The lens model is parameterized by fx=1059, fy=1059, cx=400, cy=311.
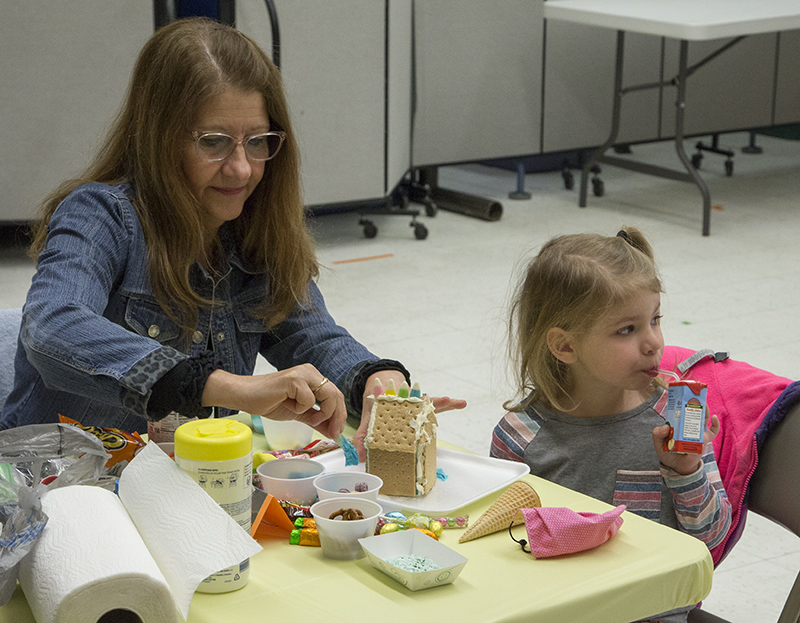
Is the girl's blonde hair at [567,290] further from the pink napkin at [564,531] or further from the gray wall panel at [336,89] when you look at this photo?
the gray wall panel at [336,89]

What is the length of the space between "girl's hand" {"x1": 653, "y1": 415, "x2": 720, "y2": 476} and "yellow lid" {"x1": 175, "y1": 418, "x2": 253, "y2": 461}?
619 millimetres

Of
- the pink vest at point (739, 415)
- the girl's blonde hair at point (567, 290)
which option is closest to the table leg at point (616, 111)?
the girl's blonde hair at point (567, 290)

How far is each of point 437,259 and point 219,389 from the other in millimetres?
3760

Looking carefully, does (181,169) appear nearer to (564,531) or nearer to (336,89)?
(564,531)

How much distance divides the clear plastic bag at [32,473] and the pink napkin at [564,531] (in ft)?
1.78

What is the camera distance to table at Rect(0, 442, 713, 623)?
1.11 meters

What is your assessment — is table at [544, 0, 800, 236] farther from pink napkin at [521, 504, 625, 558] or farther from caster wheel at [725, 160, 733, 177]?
pink napkin at [521, 504, 625, 558]

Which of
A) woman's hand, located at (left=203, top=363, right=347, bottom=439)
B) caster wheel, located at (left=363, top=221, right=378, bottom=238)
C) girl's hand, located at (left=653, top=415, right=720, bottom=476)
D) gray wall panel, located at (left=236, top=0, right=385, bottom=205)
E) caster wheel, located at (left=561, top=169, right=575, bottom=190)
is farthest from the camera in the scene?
caster wheel, located at (left=561, top=169, right=575, bottom=190)

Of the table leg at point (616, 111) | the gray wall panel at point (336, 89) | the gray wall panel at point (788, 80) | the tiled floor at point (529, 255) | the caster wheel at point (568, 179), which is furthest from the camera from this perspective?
the gray wall panel at point (788, 80)

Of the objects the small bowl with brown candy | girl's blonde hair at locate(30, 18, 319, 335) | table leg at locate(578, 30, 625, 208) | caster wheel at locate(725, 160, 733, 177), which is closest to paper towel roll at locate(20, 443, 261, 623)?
the small bowl with brown candy

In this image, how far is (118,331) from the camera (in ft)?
4.66

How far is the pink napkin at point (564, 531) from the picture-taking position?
4.04ft

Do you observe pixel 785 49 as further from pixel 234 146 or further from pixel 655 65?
pixel 234 146

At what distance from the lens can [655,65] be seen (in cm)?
667
